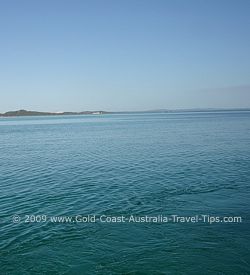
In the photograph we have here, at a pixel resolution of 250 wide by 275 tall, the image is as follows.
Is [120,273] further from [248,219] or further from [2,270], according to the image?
[248,219]

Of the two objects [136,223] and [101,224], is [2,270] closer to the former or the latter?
[101,224]

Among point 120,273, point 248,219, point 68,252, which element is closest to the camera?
point 120,273

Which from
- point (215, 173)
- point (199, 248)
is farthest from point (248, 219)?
point (215, 173)

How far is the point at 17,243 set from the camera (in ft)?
48.9

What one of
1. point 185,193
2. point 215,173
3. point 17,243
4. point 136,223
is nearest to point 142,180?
point 185,193

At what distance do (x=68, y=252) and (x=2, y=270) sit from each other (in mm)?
2695

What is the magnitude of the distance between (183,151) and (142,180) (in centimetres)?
1744

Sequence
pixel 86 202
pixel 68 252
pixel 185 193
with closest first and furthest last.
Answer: pixel 68 252, pixel 86 202, pixel 185 193

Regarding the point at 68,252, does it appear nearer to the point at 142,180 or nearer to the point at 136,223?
the point at 136,223

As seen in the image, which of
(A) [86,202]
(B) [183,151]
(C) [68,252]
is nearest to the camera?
(C) [68,252]

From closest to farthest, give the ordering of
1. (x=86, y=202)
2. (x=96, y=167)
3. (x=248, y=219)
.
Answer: (x=248, y=219), (x=86, y=202), (x=96, y=167)

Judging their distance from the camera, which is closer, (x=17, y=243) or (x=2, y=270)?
(x=2, y=270)

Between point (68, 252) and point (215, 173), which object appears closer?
point (68, 252)

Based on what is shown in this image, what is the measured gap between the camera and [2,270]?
1263cm
